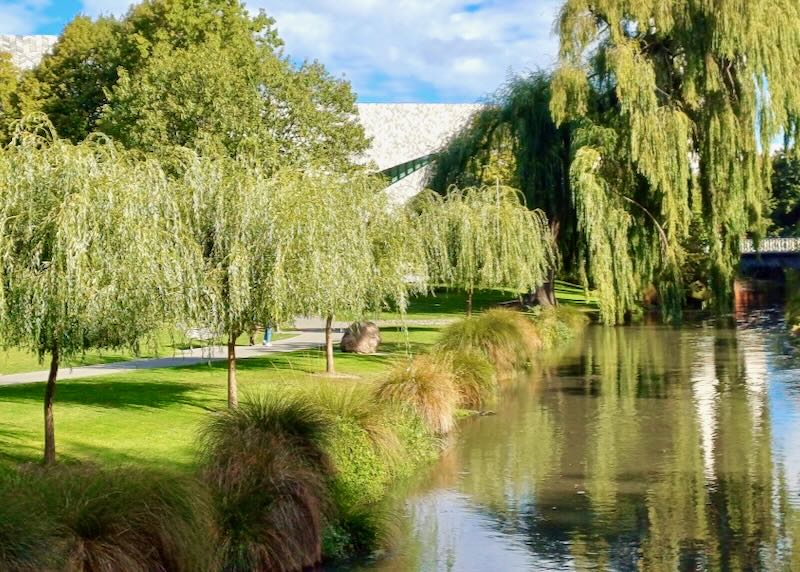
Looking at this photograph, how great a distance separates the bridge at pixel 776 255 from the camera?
2506 inches

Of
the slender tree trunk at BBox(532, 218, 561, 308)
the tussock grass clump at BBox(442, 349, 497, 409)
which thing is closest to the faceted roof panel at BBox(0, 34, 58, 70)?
the slender tree trunk at BBox(532, 218, 561, 308)

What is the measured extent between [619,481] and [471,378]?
7.03 meters

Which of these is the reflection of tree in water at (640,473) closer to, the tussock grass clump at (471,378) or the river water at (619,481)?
the river water at (619,481)

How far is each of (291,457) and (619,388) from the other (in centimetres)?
1363

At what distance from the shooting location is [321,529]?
37.9 ft

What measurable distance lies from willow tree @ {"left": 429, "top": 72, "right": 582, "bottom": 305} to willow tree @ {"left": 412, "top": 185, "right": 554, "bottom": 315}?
378 centimetres

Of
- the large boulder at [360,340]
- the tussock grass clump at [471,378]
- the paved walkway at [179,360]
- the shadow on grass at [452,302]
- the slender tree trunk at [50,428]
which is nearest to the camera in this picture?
the slender tree trunk at [50,428]

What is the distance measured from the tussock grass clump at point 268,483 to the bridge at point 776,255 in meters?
51.8

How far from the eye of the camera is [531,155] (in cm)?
3966

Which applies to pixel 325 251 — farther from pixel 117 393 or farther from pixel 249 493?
pixel 249 493

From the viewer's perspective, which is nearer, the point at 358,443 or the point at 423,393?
the point at 358,443

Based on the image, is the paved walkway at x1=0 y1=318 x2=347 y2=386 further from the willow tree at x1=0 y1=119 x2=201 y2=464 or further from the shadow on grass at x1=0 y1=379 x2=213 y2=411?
the willow tree at x1=0 y1=119 x2=201 y2=464

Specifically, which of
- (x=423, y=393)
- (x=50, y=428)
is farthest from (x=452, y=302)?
(x=50, y=428)

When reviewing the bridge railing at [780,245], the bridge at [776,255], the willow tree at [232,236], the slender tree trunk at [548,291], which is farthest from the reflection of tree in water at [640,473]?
the bridge railing at [780,245]
